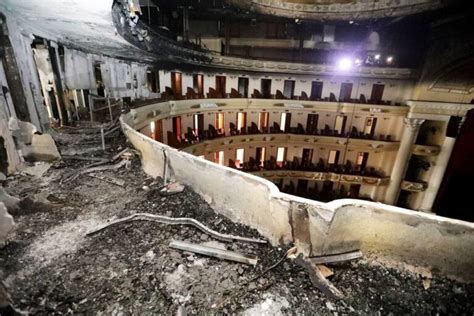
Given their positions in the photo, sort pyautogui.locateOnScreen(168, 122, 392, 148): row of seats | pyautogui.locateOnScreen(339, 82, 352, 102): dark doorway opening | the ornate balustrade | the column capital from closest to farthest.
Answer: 1. pyautogui.locateOnScreen(168, 122, 392, 148): row of seats
2. the column capital
3. the ornate balustrade
4. pyautogui.locateOnScreen(339, 82, 352, 102): dark doorway opening

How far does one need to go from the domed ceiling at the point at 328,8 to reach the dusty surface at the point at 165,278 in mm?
16119

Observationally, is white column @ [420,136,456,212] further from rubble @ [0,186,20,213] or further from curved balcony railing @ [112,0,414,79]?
rubble @ [0,186,20,213]

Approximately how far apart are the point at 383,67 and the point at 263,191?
17.9m

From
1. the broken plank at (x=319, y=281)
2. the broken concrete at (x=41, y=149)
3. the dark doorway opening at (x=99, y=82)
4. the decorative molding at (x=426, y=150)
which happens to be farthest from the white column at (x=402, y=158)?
the dark doorway opening at (x=99, y=82)

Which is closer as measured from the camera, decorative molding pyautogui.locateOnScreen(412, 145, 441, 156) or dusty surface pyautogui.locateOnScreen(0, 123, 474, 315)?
dusty surface pyautogui.locateOnScreen(0, 123, 474, 315)

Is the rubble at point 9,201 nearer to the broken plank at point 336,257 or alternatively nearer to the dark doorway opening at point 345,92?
the broken plank at point 336,257

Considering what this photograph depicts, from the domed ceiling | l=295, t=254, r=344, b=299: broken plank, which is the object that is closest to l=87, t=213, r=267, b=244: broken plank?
l=295, t=254, r=344, b=299: broken plank

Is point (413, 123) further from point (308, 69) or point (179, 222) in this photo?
point (179, 222)

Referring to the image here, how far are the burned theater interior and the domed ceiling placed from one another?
0.10m

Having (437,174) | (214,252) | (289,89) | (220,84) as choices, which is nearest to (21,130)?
(214,252)

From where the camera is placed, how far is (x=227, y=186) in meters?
4.72

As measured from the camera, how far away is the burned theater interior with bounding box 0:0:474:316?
3279 mm

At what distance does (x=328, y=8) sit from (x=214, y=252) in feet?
61.9

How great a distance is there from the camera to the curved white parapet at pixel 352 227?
130 inches
